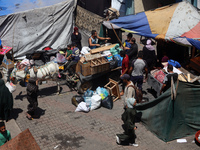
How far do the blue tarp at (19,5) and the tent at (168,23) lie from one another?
480 cm

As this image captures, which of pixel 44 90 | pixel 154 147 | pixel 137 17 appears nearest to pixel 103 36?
pixel 137 17

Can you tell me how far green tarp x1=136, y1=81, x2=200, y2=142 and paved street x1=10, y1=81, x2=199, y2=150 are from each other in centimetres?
26

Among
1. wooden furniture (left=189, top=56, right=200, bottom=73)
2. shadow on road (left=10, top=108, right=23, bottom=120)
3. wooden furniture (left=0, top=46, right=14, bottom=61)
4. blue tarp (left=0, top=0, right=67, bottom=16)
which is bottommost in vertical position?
shadow on road (left=10, top=108, right=23, bottom=120)

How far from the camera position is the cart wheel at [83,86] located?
10742mm

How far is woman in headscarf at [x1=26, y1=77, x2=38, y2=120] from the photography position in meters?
8.79

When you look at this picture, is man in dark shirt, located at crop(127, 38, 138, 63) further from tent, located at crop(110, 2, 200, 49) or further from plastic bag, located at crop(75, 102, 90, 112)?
plastic bag, located at crop(75, 102, 90, 112)

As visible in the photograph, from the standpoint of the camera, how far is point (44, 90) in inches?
444

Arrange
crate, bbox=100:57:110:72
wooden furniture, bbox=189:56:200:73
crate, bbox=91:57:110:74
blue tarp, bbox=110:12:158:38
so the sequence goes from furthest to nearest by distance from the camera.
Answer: wooden furniture, bbox=189:56:200:73
blue tarp, bbox=110:12:158:38
crate, bbox=100:57:110:72
crate, bbox=91:57:110:74

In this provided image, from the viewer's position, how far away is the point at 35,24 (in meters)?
14.0

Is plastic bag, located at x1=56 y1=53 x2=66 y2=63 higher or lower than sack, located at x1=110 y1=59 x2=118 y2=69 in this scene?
higher

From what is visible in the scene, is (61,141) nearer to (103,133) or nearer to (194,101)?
(103,133)

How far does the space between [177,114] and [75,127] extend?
10.9 ft

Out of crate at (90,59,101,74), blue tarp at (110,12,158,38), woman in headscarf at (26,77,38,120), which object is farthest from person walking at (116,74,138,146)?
blue tarp at (110,12,158,38)

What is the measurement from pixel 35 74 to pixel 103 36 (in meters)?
4.29
